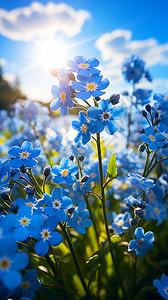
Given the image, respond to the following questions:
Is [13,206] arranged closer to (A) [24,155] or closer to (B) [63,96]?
(A) [24,155]

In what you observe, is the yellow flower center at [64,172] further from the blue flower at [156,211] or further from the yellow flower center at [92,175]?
the blue flower at [156,211]

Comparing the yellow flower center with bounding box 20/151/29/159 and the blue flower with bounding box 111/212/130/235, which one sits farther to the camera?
the blue flower with bounding box 111/212/130/235

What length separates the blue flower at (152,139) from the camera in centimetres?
116

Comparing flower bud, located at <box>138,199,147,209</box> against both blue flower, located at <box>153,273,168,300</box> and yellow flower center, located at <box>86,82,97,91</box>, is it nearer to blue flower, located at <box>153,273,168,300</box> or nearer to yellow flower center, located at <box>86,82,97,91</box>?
blue flower, located at <box>153,273,168,300</box>

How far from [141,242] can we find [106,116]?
678mm

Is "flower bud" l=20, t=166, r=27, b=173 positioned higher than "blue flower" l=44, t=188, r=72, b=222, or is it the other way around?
"flower bud" l=20, t=166, r=27, b=173

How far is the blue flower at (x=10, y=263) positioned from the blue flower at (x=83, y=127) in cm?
54

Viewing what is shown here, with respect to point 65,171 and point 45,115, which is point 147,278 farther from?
point 45,115

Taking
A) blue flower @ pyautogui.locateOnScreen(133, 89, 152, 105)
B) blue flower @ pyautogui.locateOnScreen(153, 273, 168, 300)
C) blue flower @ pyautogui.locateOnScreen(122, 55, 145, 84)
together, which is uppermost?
blue flower @ pyautogui.locateOnScreen(122, 55, 145, 84)

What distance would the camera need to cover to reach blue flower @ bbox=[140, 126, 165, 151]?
116cm

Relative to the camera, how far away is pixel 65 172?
1113 mm

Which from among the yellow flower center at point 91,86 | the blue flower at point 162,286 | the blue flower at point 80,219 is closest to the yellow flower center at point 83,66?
the yellow flower center at point 91,86

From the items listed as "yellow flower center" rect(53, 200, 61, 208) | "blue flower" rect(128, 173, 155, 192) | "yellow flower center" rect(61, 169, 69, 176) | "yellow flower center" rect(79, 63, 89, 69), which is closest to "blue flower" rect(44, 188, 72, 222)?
"yellow flower center" rect(53, 200, 61, 208)

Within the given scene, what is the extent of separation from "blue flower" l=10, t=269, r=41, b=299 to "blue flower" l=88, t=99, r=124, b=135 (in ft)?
2.15
